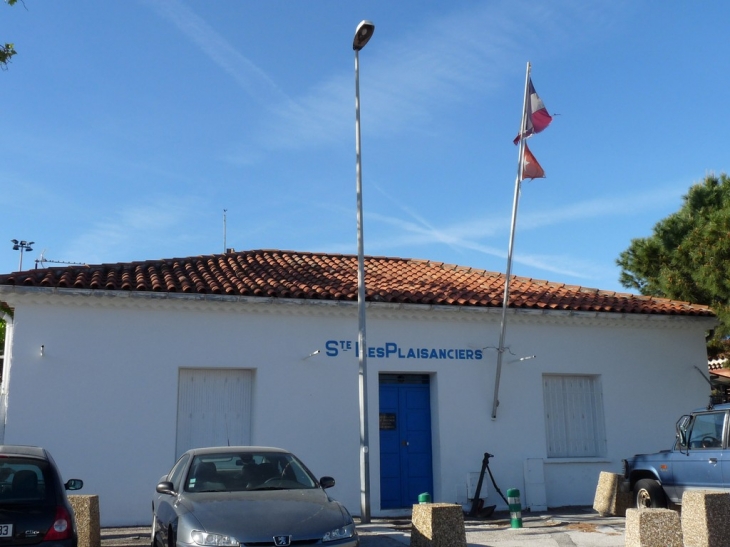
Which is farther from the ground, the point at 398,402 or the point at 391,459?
the point at 398,402

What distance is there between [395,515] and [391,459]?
1.02 metres

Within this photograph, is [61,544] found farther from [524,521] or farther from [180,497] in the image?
[524,521]

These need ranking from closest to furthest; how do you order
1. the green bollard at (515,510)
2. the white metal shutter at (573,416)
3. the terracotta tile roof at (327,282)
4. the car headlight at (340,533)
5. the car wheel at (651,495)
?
1. the car headlight at (340,533)
2. the green bollard at (515,510)
3. the car wheel at (651,495)
4. the terracotta tile roof at (327,282)
5. the white metal shutter at (573,416)

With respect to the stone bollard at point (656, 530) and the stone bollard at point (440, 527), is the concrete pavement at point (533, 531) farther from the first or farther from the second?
the stone bollard at point (656, 530)

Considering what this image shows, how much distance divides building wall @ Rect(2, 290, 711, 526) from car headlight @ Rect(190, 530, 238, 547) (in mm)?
5843

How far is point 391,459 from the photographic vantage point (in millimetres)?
13922

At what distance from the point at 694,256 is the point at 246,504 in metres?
10.6

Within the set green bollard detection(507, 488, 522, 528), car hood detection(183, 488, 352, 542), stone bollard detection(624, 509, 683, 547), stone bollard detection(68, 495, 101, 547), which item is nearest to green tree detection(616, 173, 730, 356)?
green bollard detection(507, 488, 522, 528)

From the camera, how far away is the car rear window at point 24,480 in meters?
6.61

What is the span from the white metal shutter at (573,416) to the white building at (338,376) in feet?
0.11

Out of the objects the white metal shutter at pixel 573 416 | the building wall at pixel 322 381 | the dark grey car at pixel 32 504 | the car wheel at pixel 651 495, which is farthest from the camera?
the white metal shutter at pixel 573 416

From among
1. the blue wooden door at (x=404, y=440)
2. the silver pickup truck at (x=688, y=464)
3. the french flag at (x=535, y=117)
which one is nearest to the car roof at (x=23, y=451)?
the blue wooden door at (x=404, y=440)

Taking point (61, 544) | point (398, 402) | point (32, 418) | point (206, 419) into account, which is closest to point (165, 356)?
point (206, 419)

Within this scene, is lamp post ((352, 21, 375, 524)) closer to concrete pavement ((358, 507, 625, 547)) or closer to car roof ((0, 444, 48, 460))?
concrete pavement ((358, 507, 625, 547))
